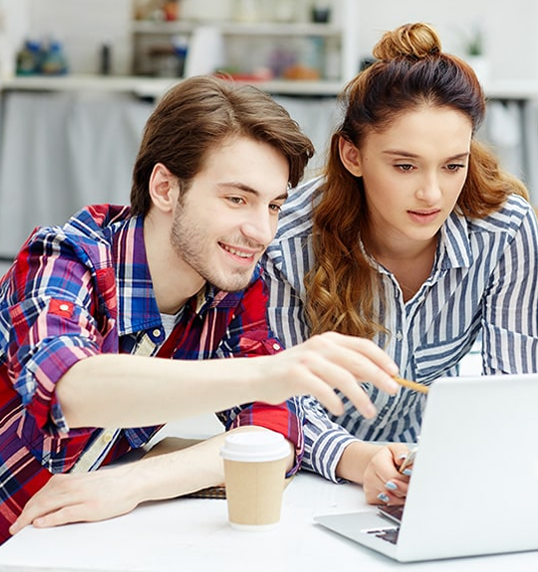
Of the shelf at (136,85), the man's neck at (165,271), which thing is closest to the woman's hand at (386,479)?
the man's neck at (165,271)

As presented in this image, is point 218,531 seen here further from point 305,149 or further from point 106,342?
point 305,149

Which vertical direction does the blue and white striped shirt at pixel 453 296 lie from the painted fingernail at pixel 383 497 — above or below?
above

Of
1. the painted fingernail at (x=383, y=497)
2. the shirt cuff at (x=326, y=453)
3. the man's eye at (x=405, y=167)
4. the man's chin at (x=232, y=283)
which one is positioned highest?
the man's eye at (x=405, y=167)

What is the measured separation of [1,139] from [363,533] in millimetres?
3712

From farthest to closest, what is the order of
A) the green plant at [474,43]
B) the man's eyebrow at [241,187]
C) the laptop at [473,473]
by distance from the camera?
the green plant at [474,43], the man's eyebrow at [241,187], the laptop at [473,473]

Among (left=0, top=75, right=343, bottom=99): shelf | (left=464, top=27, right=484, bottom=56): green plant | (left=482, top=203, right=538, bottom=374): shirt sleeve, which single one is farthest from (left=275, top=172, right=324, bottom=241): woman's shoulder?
(left=464, top=27, right=484, bottom=56): green plant

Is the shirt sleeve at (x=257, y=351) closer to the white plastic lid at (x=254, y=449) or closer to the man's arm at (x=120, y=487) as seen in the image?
the man's arm at (x=120, y=487)

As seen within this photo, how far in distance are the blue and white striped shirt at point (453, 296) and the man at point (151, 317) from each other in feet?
0.28

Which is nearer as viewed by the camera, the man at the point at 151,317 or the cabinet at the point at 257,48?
the man at the point at 151,317

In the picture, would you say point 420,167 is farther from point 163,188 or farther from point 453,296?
point 163,188

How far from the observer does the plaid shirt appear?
3.54 ft

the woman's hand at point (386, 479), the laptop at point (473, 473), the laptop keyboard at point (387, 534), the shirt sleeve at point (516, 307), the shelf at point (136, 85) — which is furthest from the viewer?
the shelf at point (136, 85)

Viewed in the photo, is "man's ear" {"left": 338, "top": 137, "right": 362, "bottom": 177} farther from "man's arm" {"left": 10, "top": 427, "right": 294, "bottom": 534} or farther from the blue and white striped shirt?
"man's arm" {"left": 10, "top": 427, "right": 294, "bottom": 534}

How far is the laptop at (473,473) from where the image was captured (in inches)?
35.7
